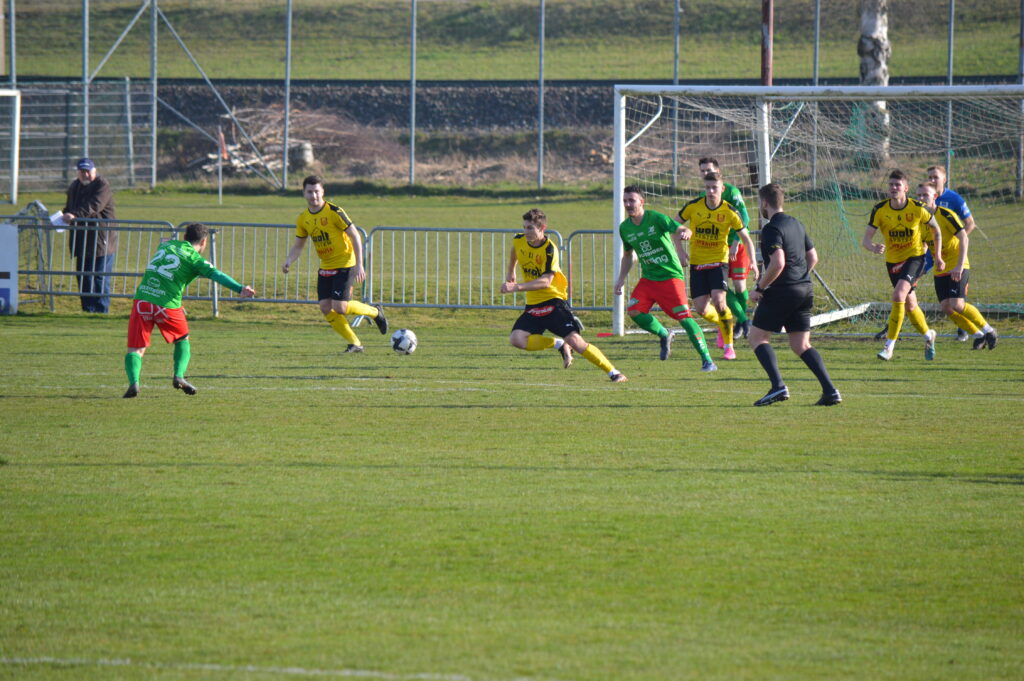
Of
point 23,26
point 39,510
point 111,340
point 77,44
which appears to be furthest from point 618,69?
point 39,510

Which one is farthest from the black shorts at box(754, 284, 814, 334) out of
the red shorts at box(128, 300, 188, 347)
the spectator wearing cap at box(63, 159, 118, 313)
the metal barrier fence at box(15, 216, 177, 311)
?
the spectator wearing cap at box(63, 159, 118, 313)

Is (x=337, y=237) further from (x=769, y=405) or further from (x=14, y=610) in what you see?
(x=14, y=610)

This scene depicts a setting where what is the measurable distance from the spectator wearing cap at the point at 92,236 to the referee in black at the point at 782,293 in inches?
424

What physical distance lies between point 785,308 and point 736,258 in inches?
158

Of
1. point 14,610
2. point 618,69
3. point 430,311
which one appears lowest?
point 14,610

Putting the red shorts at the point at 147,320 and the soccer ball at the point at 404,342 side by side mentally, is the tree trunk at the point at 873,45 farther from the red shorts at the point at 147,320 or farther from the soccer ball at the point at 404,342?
the red shorts at the point at 147,320

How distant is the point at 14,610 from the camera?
551 centimetres

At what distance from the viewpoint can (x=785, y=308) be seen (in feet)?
34.4

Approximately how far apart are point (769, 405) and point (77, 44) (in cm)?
5241

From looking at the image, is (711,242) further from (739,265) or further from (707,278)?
Answer: (739,265)

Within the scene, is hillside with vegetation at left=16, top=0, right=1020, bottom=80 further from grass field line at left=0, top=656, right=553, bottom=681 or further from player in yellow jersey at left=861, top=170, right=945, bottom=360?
grass field line at left=0, top=656, right=553, bottom=681

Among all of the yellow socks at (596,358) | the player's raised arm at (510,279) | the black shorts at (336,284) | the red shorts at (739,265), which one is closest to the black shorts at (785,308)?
the yellow socks at (596,358)

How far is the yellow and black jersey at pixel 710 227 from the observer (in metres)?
12.9

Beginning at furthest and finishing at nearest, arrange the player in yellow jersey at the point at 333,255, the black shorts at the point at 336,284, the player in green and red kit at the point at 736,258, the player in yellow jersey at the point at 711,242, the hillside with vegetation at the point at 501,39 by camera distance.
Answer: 1. the hillside with vegetation at the point at 501,39
2. the black shorts at the point at 336,284
3. the player in yellow jersey at the point at 333,255
4. the player in green and red kit at the point at 736,258
5. the player in yellow jersey at the point at 711,242
